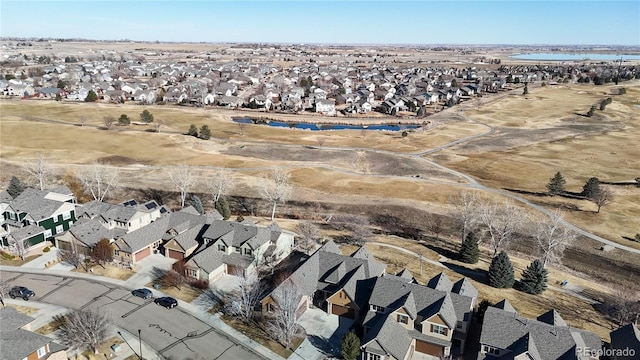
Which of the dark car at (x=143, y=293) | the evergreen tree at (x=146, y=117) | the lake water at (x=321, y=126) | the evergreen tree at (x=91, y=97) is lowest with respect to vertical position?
the dark car at (x=143, y=293)

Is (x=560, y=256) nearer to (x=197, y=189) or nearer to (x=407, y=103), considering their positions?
(x=197, y=189)

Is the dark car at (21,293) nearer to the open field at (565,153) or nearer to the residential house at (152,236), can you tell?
the residential house at (152,236)

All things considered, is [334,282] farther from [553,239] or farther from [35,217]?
[35,217]

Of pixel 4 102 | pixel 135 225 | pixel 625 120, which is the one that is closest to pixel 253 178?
pixel 135 225

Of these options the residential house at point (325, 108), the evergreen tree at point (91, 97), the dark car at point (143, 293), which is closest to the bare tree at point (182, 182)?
the dark car at point (143, 293)

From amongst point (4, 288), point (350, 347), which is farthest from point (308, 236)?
point (4, 288)

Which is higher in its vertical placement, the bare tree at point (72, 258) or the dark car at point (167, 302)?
the bare tree at point (72, 258)
